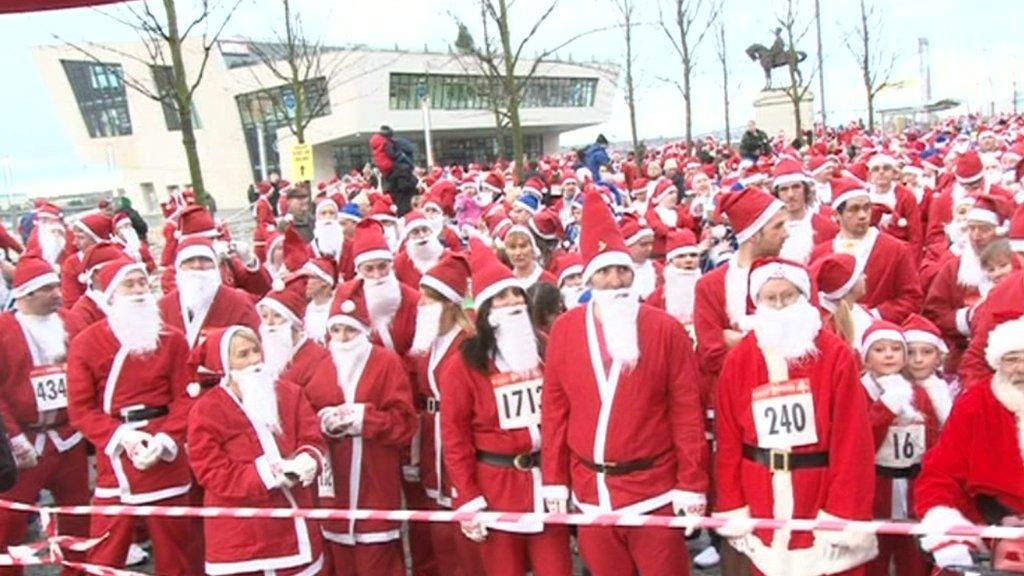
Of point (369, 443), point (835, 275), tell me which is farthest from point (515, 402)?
point (835, 275)

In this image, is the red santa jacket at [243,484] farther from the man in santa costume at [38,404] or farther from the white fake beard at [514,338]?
the man in santa costume at [38,404]

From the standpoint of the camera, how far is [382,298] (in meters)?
6.08

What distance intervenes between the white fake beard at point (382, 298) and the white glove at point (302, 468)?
4.89 feet

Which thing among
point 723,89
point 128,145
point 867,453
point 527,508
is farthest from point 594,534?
point 128,145

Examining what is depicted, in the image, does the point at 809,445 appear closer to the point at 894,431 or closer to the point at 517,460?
the point at 894,431

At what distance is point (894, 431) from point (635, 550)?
4.23ft

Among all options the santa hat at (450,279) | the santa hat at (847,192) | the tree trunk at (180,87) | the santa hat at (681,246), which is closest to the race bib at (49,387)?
the santa hat at (450,279)

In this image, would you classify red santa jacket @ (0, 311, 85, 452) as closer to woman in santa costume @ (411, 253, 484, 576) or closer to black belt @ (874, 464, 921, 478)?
woman in santa costume @ (411, 253, 484, 576)

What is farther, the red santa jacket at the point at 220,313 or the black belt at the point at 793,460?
the red santa jacket at the point at 220,313

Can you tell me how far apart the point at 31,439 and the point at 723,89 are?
3136 centimetres

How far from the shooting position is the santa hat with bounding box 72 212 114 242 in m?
10.9

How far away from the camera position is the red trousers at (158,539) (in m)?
5.26

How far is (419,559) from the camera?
5.84 metres

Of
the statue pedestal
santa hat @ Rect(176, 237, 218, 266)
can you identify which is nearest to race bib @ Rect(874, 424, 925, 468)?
santa hat @ Rect(176, 237, 218, 266)
